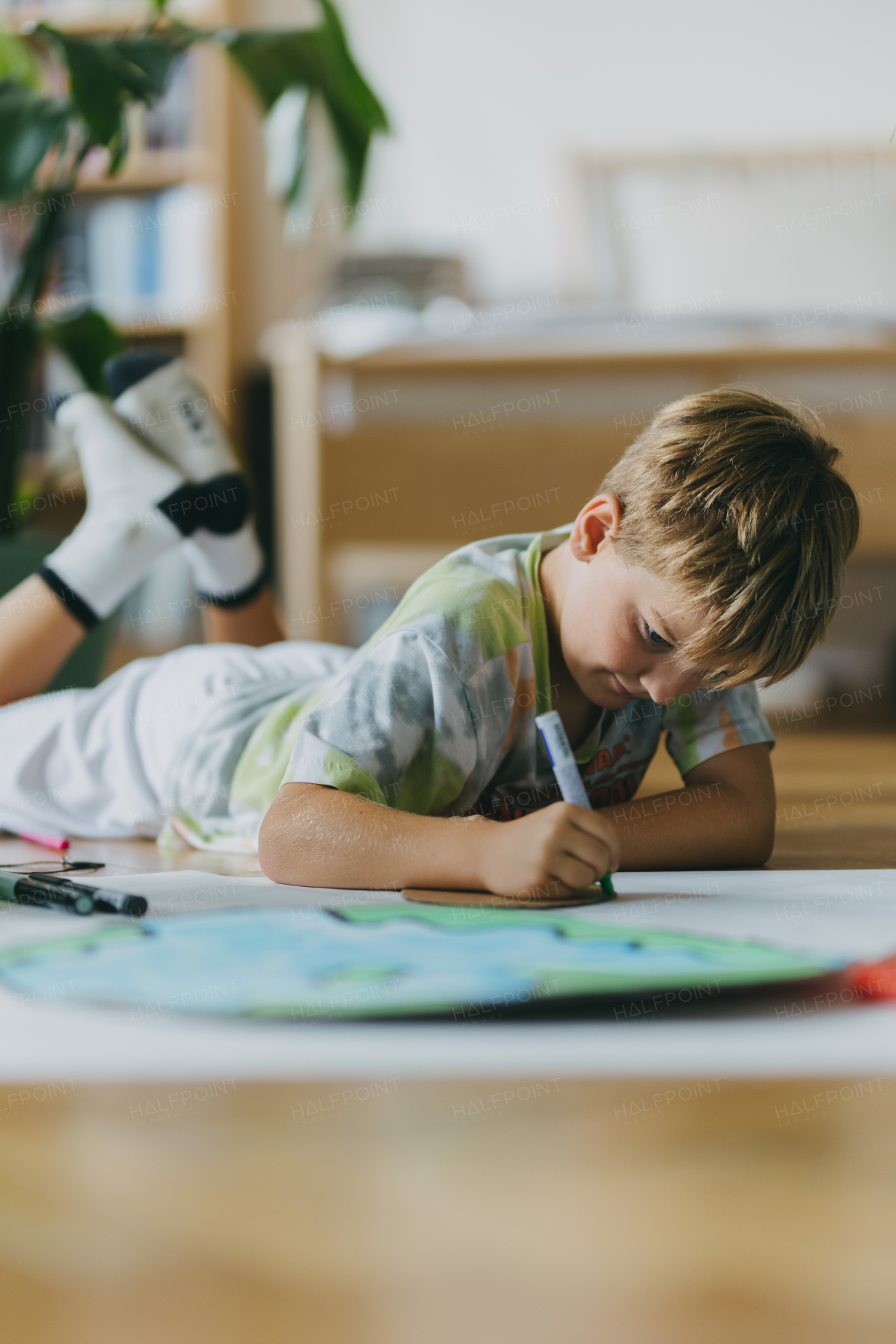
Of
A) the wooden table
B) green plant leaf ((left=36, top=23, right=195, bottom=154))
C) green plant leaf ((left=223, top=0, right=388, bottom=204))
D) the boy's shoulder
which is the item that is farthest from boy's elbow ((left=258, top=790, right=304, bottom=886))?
the wooden table

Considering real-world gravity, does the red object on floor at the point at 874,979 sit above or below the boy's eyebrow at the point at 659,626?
below

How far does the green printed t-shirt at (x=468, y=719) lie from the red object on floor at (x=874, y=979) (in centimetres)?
25

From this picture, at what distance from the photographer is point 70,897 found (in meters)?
0.53

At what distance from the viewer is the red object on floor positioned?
1.38 feet

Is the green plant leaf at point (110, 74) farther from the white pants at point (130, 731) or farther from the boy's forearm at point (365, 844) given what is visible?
the boy's forearm at point (365, 844)

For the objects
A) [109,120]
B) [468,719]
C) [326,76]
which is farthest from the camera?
[326,76]

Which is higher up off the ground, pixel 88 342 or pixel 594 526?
pixel 88 342

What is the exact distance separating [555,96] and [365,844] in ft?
7.14

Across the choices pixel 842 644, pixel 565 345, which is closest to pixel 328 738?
pixel 565 345

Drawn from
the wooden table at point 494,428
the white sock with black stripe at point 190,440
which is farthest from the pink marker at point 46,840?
the wooden table at point 494,428

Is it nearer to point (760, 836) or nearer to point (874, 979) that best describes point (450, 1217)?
point (874, 979)

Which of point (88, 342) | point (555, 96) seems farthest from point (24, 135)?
point (555, 96)

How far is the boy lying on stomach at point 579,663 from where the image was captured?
0.56 meters

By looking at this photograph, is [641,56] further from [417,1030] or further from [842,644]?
[417,1030]
